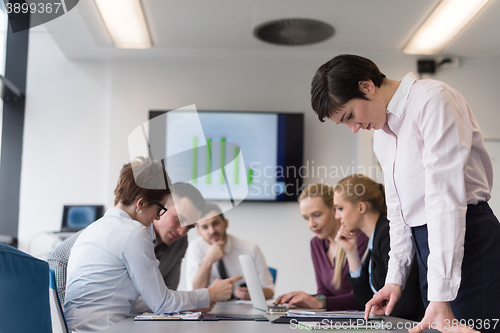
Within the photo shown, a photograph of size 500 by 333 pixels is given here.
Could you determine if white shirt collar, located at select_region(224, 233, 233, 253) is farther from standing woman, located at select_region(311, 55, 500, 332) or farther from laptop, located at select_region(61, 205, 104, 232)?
standing woman, located at select_region(311, 55, 500, 332)

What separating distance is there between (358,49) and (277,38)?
2.35 feet

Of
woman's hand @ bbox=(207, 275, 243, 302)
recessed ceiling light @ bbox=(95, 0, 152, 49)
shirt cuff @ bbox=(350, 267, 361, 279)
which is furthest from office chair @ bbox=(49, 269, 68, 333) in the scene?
recessed ceiling light @ bbox=(95, 0, 152, 49)

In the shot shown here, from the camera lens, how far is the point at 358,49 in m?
3.83

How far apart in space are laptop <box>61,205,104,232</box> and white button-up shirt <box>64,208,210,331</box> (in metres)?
2.30

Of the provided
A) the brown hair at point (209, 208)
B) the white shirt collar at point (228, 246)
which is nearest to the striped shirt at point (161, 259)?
the brown hair at point (209, 208)

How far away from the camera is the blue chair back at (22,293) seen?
1.03 meters

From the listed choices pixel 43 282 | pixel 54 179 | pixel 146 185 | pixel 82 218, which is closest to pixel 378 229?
pixel 146 185

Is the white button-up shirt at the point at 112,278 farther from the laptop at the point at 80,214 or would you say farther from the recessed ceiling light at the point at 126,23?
the laptop at the point at 80,214

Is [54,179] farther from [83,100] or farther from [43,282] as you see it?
[43,282]

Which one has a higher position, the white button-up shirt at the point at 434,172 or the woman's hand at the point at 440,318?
the white button-up shirt at the point at 434,172

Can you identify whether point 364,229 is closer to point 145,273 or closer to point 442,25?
point 145,273

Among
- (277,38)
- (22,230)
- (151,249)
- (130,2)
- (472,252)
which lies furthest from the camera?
(22,230)

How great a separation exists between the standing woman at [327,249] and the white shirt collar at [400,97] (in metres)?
1.16

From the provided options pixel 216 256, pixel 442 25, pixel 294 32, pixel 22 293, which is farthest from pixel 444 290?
pixel 442 25
